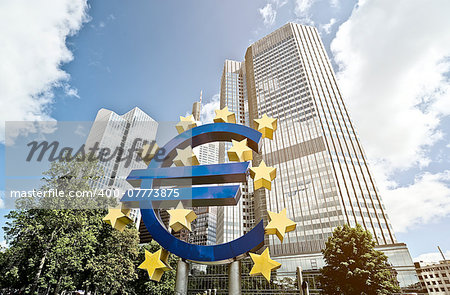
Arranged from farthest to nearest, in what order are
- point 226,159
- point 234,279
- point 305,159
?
point 226,159, point 305,159, point 234,279

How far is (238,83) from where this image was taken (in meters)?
110

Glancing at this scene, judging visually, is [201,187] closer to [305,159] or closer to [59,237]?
[59,237]

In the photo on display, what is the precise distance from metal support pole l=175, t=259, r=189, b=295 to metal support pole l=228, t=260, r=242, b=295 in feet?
6.79

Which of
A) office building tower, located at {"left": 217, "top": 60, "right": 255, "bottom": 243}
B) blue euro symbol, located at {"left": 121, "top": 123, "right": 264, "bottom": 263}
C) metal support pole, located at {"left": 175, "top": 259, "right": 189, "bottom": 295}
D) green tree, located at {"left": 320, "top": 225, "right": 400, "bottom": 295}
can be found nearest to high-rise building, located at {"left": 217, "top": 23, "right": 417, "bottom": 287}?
office building tower, located at {"left": 217, "top": 60, "right": 255, "bottom": 243}

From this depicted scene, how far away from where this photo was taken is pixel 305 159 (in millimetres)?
66062

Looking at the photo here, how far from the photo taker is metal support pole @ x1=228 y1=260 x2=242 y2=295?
8.97 meters

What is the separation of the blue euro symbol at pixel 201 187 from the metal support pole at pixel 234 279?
0.40 metres

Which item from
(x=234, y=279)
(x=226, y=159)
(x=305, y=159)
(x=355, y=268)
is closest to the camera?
(x=234, y=279)

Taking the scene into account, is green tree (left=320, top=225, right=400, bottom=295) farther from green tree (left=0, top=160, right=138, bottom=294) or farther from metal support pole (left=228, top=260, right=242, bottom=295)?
green tree (left=0, top=160, right=138, bottom=294)

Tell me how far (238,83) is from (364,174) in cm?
6908

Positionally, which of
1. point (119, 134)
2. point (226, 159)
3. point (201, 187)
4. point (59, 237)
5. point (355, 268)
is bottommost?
point (355, 268)

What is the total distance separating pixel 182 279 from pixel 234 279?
2370 millimetres

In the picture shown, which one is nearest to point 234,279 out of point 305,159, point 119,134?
point 305,159

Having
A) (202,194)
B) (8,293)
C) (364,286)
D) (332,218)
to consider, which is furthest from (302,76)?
(8,293)
